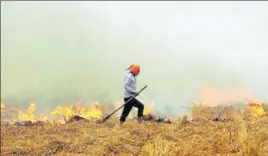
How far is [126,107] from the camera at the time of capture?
14.0 meters

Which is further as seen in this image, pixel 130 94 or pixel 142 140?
pixel 130 94

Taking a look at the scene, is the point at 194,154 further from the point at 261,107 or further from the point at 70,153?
the point at 261,107

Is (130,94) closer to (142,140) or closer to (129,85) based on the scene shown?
(129,85)

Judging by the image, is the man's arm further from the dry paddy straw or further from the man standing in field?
the dry paddy straw

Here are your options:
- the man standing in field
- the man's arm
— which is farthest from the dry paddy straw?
the man's arm

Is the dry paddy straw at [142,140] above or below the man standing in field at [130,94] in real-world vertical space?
below

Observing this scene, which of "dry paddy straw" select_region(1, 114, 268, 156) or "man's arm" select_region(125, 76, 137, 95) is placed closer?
"dry paddy straw" select_region(1, 114, 268, 156)

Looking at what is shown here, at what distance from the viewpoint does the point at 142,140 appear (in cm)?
1047

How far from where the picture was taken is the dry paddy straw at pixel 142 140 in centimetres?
833

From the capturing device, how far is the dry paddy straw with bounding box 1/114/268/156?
27.3ft

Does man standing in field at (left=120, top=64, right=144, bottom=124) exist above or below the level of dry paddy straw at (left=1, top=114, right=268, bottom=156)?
above

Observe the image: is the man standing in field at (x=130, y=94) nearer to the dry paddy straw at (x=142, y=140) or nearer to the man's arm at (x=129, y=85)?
the man's arm at (x=129, y=85)

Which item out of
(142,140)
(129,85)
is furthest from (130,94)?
(142,140)

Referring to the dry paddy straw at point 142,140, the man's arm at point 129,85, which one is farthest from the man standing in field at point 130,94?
the dry paddy straw at point 142,140
